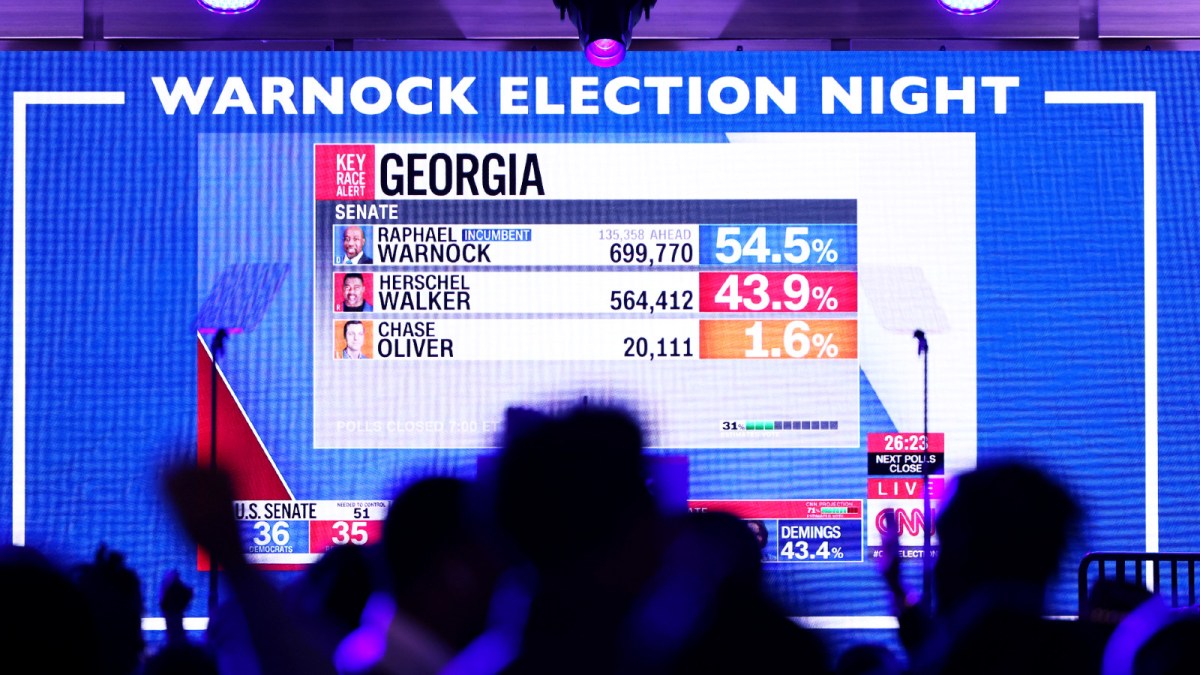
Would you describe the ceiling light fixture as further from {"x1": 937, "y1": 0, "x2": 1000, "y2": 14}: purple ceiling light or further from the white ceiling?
{"x1": 937, "y1": 0, "x2": 1000, "y2": 14}: purple ceiling light

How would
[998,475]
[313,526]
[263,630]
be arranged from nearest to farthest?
[263,630], [998,475], [313,526]

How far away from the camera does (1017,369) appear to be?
16.9 ft

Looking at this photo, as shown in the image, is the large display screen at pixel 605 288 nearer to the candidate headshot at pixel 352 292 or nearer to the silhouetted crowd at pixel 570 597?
the candidate headshot at pixel 352 292

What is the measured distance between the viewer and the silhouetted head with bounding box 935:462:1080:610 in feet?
4.70

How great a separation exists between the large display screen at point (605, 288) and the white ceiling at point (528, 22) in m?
0.24

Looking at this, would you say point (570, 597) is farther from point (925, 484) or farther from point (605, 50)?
point (925, 484)

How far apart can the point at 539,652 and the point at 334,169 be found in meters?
4.15

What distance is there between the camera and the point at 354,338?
514 centimetres

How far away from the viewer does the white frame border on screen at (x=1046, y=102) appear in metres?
5.14

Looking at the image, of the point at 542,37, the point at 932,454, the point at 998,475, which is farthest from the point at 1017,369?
the point at 998,475

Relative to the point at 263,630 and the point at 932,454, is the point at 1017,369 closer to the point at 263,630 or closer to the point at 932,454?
the point at 932,454

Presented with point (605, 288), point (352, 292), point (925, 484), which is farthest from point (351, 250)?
point (925, 484)

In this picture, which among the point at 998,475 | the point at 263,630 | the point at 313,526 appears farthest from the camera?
the point at 313,526

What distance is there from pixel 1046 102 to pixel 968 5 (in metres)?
0.54
